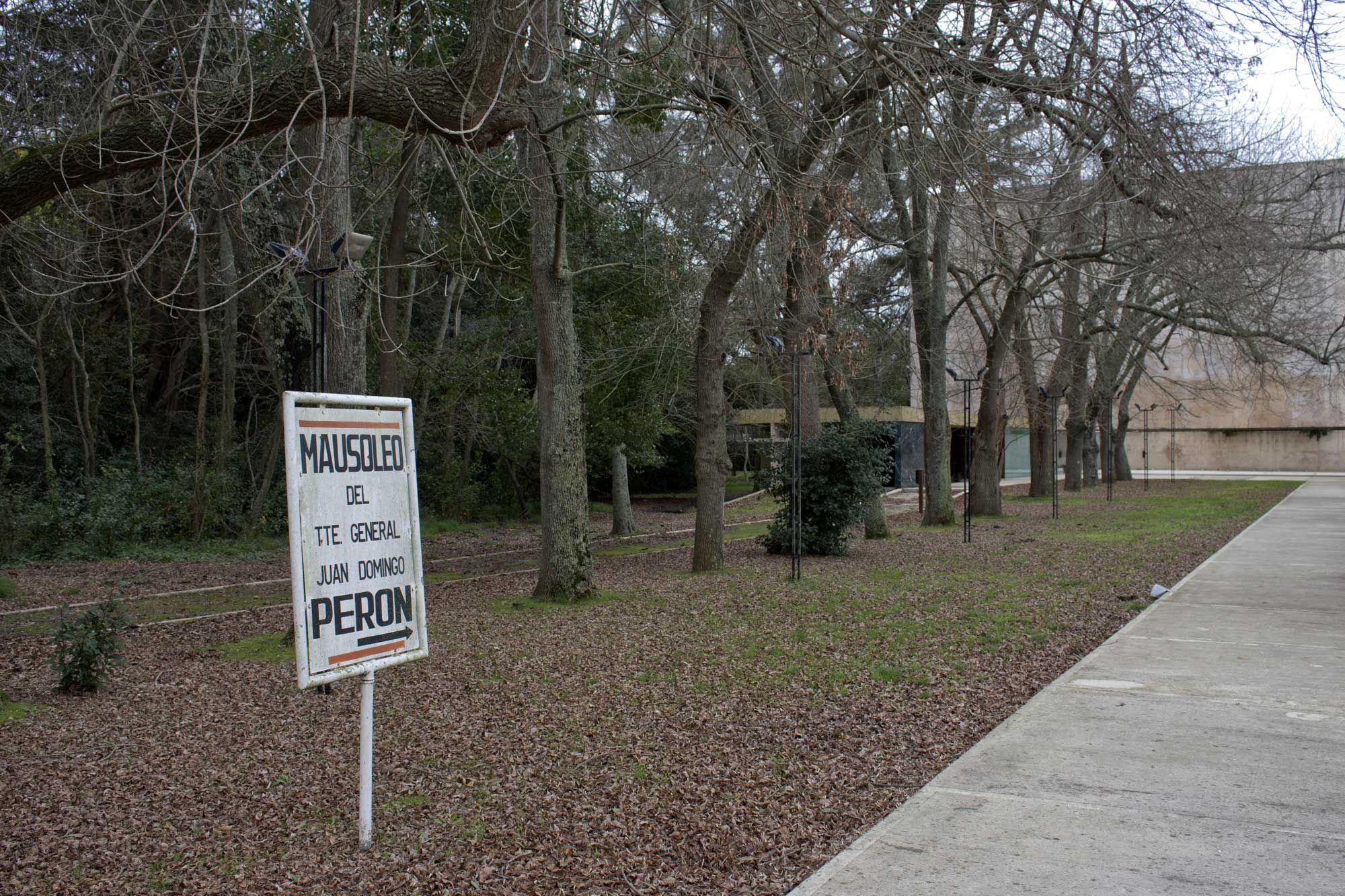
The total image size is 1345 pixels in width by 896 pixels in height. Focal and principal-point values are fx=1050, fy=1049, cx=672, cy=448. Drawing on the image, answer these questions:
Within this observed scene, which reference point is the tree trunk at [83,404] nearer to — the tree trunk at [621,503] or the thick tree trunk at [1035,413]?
the tree trunk at [621,503]

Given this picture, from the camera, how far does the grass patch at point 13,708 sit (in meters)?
6.80

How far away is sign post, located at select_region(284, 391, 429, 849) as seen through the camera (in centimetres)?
394

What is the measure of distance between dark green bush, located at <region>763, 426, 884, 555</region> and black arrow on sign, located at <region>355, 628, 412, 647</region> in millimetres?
12156

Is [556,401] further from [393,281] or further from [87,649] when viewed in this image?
[393,281]

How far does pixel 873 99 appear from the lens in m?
9.99

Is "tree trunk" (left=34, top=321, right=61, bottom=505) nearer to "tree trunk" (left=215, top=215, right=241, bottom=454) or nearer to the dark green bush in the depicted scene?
"tree trunk" (left=215, top=215, right=241, bottom=454)

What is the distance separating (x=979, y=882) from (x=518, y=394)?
2001 centimetres

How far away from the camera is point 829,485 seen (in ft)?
54.1

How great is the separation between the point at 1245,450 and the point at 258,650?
6680 centimetres

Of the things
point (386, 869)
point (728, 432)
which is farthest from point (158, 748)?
point (728, 432)

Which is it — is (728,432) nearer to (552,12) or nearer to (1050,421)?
(1050,421)

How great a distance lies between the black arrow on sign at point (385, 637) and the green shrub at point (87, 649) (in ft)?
14.1

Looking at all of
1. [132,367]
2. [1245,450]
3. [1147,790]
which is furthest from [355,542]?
[1245,450]

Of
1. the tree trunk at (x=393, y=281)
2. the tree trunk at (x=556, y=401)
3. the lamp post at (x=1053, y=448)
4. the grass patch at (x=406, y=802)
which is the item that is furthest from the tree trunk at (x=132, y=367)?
the lamp post at (x=1053, y=448)
